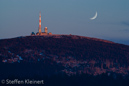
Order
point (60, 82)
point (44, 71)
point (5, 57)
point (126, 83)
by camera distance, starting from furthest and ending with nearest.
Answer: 1. point (5, 57)
2. point (44, 71)
3. point (126, 83)
4. point (60, 82)

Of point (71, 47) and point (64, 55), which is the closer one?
point (64, 55)

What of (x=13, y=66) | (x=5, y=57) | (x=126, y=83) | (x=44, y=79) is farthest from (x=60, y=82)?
(x=5, y=57)

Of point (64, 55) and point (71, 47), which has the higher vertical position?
point (71, 47)

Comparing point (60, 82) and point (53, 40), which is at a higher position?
point (53, 40)

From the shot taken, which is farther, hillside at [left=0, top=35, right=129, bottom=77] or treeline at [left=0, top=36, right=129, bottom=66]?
treeline at [left=0, top=36, right=129, bottom=66]

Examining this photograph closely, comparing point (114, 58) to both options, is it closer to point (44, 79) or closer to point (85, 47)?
point (85, 47)

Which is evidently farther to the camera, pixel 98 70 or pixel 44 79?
pixel 98 70

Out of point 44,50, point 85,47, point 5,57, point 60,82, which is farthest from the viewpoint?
point 85,47
